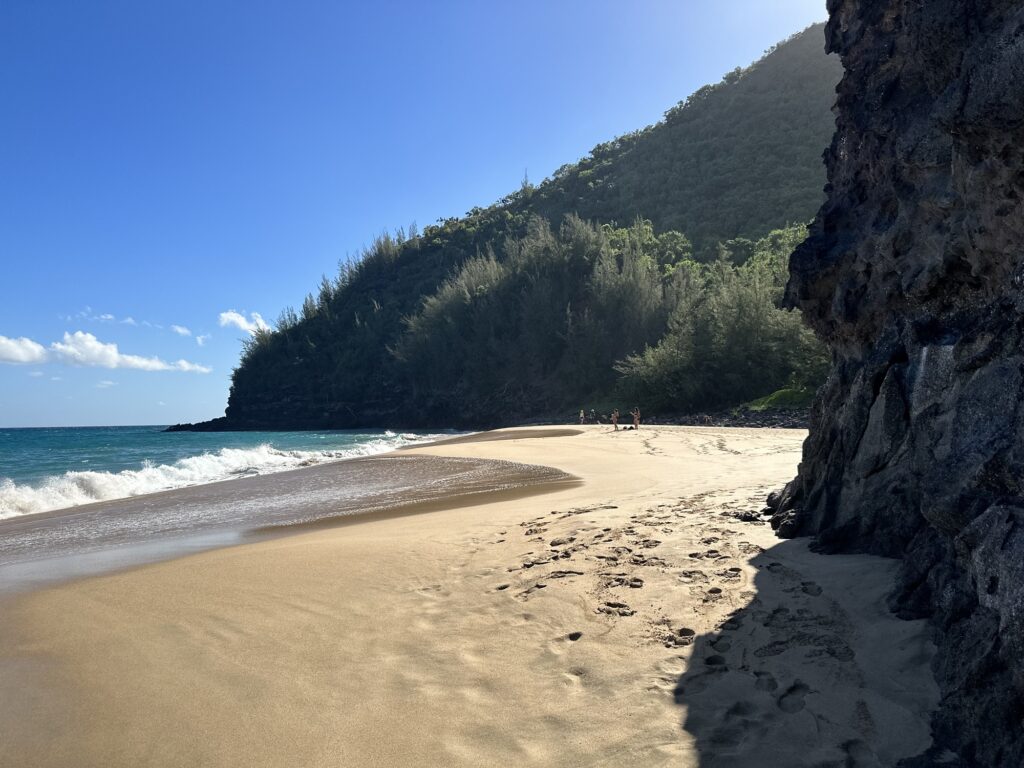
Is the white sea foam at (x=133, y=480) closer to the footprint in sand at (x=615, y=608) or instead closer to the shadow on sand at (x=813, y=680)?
the footprint in sand at (x=615, y=608)

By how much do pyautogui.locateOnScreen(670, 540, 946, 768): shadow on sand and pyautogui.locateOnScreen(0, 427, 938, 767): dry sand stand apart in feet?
0.03

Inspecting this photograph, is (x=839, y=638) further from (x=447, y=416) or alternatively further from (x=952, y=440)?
(x=447, y=416)

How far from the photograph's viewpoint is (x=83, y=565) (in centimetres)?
612

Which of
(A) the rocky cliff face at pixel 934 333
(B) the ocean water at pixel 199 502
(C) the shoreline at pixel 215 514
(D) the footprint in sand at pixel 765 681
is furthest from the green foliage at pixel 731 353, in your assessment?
(D) the footprint in sand at pixel 765 681

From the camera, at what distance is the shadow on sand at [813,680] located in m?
2.25

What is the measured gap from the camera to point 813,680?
270cm

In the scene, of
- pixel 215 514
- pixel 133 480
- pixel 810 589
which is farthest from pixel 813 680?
pixel 133 480

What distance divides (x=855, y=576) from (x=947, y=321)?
1601 mm

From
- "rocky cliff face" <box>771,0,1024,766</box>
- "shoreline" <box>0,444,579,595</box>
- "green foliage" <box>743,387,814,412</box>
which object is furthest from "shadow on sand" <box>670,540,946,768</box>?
"green foliage" <box>743,387,814,412</box>

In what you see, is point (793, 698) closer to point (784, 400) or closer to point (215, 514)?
point (215, 514)

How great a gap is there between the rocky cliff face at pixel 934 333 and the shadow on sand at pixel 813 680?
0.48 feet

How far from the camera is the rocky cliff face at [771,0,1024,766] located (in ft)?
7.00

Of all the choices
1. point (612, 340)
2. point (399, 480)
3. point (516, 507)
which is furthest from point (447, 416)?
point (516, 507)

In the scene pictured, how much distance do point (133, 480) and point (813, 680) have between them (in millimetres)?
15509
